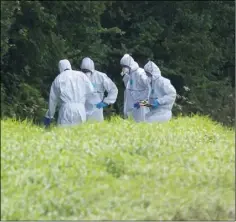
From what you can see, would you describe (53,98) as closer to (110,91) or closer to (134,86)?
(110,91)

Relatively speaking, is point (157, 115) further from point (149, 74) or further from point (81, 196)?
point (81, 196)

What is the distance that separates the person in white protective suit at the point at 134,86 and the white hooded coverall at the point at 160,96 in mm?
235

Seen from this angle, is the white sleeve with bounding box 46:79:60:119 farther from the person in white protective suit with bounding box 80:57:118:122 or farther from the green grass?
the green grass

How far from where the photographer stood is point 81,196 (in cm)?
1034

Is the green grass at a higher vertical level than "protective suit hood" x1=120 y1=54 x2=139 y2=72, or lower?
lower

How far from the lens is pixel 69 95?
1725 cm

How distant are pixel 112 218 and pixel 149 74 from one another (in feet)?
34.2

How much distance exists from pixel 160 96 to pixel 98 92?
1.29m

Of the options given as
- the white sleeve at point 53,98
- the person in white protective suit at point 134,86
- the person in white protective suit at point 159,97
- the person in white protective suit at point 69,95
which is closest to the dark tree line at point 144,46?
the person in white protective suit at point 134,86

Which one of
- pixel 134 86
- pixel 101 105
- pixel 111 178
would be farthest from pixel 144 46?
pixel 111 178

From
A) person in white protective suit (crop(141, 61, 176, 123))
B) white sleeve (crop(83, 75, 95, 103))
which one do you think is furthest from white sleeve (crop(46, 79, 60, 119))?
person in white protective suit (crop(141, 61, 176, 123))

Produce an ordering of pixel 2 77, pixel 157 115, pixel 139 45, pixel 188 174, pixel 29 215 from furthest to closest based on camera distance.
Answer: pixel 139 45 → pixel 2 77 → pixel 157 115 → pixel 188 174 → pixel 29 215

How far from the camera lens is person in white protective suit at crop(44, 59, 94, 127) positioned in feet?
55.8

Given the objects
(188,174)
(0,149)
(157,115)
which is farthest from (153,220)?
(157,115)
